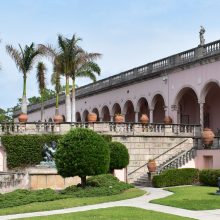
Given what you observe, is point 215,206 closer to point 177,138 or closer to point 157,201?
point 157,201

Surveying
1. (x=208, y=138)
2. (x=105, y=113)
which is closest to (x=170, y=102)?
(x=208, y=138)

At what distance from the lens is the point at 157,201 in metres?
17.3

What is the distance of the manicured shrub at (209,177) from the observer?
22.4 metres

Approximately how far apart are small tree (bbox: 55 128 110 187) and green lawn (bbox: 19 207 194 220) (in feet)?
14.1

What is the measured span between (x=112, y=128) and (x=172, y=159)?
147 inches

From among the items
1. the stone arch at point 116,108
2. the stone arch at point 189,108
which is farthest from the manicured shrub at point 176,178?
the stone arch at point 116,108

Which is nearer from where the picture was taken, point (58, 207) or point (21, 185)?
point (58, 207)

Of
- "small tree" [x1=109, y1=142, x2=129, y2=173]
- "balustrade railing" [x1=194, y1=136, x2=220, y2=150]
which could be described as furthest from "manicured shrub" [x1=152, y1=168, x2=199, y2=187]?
"balustrade railing" [x1=194, y1=136, x2=220, y2=150]

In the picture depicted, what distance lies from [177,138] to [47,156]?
26.5ft

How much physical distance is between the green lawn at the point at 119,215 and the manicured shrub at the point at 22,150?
11.8 metres

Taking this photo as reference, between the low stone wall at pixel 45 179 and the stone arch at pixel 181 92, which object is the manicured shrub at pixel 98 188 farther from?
the stone arch at pixel 181 92

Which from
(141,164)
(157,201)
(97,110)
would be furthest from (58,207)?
(97,110)

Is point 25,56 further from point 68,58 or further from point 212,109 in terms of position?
point 212,109

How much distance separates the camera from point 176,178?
78.6 feet
